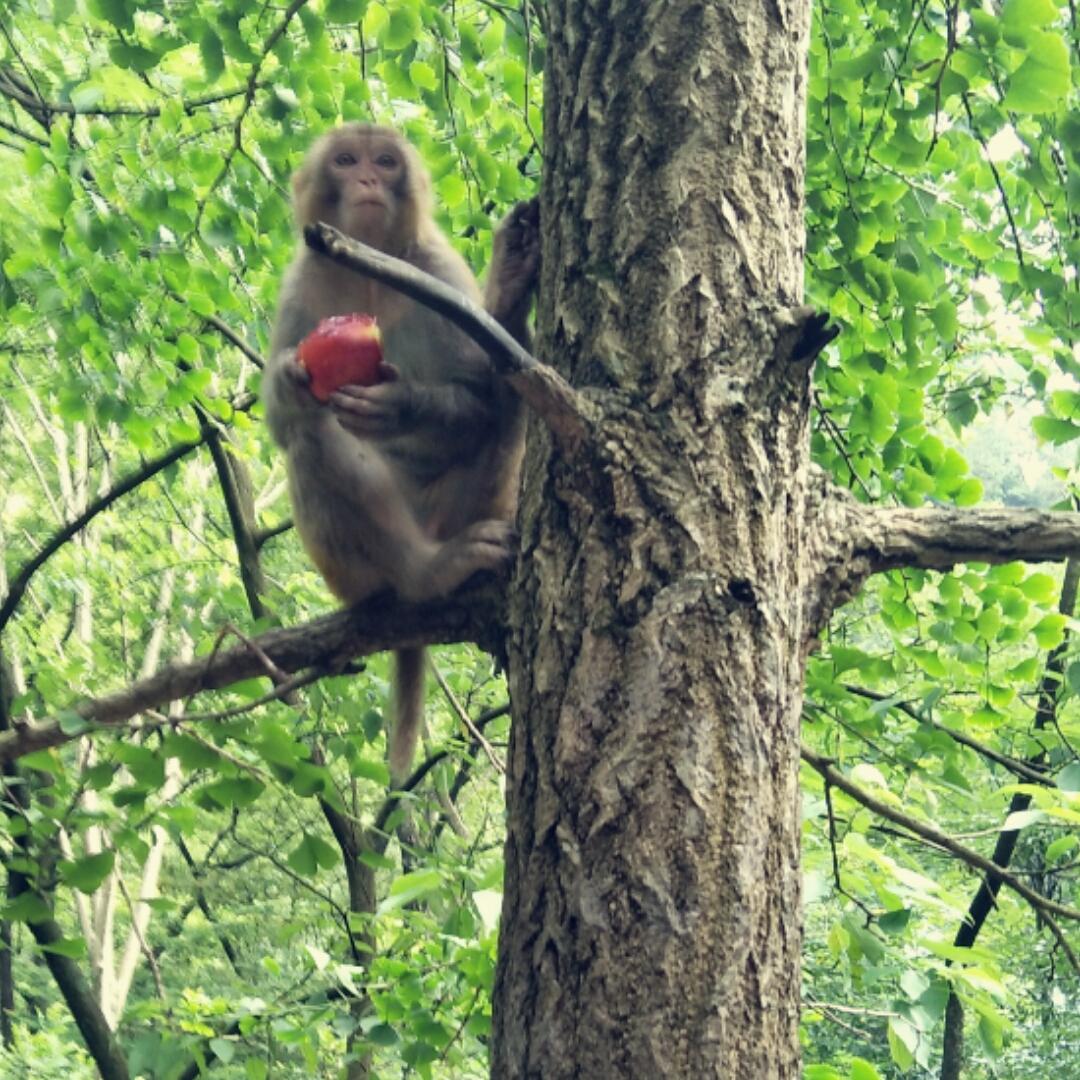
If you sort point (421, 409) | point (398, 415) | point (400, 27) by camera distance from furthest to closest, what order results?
point (421, 409)
point (400, 27)
point (398, 415)

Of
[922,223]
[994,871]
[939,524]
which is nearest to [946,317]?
[922,223]

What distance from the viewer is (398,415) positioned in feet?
11.3

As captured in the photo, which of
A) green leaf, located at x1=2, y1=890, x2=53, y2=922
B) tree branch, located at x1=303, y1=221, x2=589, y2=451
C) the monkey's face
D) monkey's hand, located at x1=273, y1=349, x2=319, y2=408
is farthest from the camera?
the monkey's face

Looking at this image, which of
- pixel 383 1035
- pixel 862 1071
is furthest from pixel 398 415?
pixel 862 1071

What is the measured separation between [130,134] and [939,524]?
3420 mm

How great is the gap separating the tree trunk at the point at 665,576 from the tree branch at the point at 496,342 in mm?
63

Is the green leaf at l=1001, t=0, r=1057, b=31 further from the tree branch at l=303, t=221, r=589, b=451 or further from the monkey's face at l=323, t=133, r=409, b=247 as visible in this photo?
the monkey's face at l=323, t=133, r=409, b=247

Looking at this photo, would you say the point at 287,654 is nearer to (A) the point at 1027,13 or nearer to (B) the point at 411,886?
(B) the point at 411,886

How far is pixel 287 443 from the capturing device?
388cm

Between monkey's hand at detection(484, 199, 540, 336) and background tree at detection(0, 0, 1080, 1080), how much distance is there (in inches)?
16.7

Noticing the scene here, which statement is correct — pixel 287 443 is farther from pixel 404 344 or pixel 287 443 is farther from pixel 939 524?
pixel 939 524

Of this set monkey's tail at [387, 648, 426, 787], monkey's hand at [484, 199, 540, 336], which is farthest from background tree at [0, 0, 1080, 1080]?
monkey's hand at [484, 199, 540, 336]

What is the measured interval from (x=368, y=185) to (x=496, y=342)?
7.87ft

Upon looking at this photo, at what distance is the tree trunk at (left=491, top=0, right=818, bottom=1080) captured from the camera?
6.19ft
